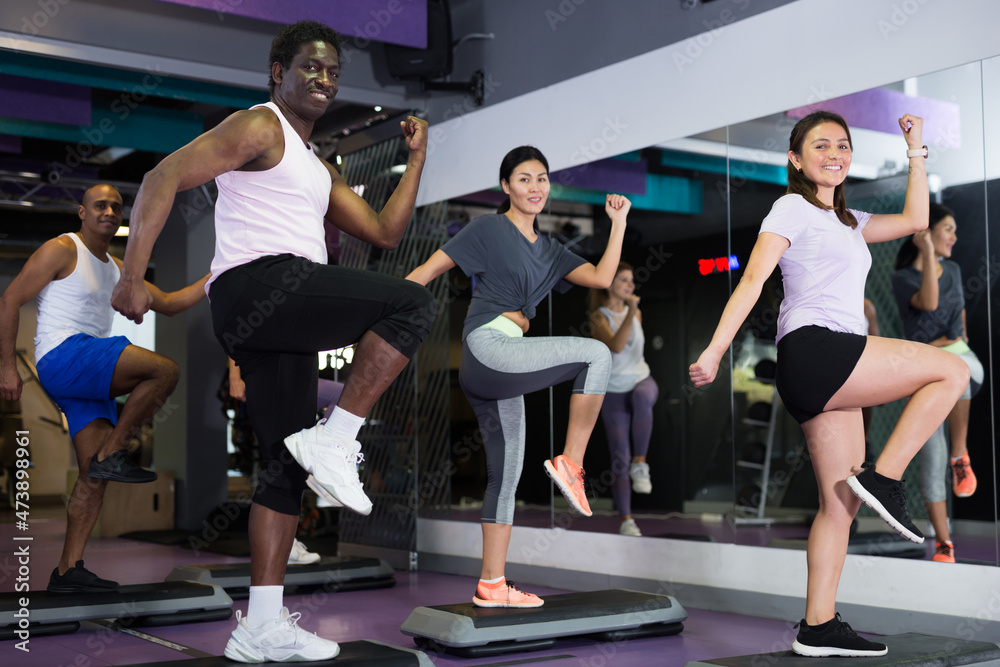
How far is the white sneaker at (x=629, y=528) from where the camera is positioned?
496 centimetres

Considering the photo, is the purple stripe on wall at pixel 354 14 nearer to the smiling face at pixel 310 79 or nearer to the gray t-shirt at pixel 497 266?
the gray t-shirt at pixel 497 266

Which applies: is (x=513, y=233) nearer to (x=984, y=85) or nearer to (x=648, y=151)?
(x=648, y=151)

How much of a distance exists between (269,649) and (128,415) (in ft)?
5.33

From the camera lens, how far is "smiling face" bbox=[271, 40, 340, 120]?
261 cm

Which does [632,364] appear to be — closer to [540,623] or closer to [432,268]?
[432,268]

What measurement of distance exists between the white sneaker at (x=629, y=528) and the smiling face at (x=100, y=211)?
9.44ft

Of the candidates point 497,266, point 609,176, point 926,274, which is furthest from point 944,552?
point 609,176

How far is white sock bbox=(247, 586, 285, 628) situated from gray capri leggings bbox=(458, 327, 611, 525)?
3.83ft

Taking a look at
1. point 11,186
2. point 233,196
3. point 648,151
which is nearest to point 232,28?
point 648,151

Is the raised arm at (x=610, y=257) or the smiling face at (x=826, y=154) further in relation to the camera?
the raised arm at (x=610, y=257)

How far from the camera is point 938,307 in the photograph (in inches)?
156

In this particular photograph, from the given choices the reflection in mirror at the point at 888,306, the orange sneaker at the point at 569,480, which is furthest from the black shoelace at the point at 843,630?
the orange sneaker at the point at 569,480

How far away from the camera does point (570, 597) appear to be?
3.89m

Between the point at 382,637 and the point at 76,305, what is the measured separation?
196 cm
